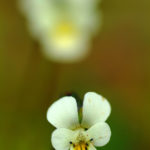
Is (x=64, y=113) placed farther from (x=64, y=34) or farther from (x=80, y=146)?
(x=64, y=34)

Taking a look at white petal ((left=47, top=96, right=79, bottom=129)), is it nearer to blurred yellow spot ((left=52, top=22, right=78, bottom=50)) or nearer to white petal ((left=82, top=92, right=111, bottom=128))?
white petal ((left=82, top=92, right=111, bottom=128))

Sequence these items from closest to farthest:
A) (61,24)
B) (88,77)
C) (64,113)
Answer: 1. (64,113)
2. (61,24)
3. (88,77)

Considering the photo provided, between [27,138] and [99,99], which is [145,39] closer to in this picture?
[27,138]

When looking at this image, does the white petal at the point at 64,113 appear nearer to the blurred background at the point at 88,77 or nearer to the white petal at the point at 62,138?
the white petal at the point at 62,138

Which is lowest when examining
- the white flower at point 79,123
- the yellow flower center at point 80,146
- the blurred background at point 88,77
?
the yellow flower center at point 80,146

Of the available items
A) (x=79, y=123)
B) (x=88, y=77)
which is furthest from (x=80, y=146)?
(x=88, y=77)

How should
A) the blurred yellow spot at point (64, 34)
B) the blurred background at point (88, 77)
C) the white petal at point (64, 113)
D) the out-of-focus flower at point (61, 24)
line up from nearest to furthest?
the white petal at point (64, 113) < the blurred background at point (88, 77) < the out-of-focus flower at point (61, 24) < the blurred yellow spot at point (64, 34)

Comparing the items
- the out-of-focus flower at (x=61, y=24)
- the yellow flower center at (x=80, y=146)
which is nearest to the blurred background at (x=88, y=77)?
the out-of-focus flower at (x=61, y=24)
